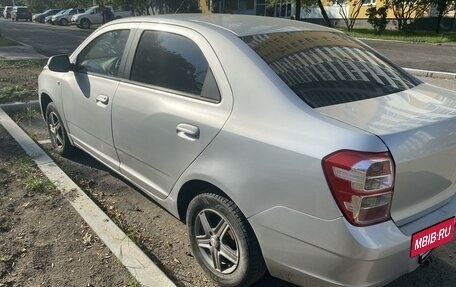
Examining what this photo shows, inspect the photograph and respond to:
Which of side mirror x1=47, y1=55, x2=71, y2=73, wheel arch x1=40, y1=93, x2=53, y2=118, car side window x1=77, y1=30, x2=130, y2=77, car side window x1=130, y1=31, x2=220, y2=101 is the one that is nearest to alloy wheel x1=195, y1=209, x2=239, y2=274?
car side window x1=130, y1=31, x2=220, y2=101

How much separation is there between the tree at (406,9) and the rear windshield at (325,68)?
79.0 feet

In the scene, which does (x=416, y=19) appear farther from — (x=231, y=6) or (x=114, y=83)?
(x=114, y=83)

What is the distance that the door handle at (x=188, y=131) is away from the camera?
8.61 ft

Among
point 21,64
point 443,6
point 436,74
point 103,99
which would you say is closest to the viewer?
point 103,99

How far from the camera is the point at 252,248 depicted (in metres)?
2.43

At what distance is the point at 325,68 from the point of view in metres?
2.65

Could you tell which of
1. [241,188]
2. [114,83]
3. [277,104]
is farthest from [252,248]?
[114,83]

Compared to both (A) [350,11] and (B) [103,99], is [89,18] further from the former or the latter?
(B) [103,99]

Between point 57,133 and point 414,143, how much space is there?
4045 mm

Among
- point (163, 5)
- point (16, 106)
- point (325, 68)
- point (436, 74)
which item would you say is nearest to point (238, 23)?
point (325, 68)

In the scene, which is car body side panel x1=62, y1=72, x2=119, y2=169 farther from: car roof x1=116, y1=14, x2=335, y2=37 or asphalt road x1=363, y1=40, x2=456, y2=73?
asphalt road x1=363, y1=40, x2=456, y2=73

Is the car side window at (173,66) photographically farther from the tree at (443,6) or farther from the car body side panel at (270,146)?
the tree at (443,6)

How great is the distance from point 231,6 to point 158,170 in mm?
40687

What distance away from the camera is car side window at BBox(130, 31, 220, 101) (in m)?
2.72
